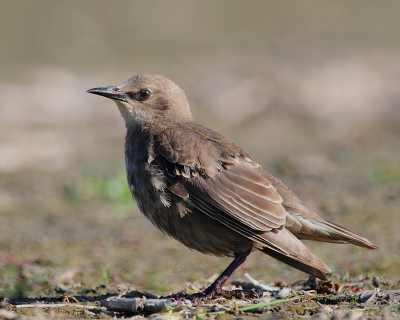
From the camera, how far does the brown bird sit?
5.26m

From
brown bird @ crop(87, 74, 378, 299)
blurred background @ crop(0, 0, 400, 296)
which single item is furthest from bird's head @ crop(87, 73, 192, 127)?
blurred background @ crop(0, 0, 400, 296)

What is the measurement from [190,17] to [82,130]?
10.2 metres

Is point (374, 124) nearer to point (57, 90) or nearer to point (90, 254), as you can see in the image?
point (57, 90)

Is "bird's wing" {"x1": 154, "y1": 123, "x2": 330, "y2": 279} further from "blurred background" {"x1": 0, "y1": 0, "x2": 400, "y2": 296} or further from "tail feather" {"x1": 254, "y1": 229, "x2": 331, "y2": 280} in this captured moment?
"blurred background" {"x1": 0, "y1": 0, "x2": 400, "y2": 296}

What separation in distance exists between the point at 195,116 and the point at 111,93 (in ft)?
21.4

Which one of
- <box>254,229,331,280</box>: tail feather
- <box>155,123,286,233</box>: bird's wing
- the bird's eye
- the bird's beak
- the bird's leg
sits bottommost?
the bird's leg

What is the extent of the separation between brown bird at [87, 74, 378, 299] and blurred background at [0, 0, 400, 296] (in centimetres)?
73

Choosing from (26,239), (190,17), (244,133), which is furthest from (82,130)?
(190,17)

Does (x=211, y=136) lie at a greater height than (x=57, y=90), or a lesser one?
lesser

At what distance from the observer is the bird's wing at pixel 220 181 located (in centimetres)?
529

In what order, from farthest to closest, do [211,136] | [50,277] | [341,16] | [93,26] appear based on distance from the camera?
[341,16] → [93,26] → [50,277] → [211,136]

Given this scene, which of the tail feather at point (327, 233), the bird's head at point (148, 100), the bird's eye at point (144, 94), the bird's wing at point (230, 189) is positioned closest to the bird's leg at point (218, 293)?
the bird's wing at point (230, 189)

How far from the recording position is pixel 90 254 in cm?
730

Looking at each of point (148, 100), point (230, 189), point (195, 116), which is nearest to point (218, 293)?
point (230, 189)
